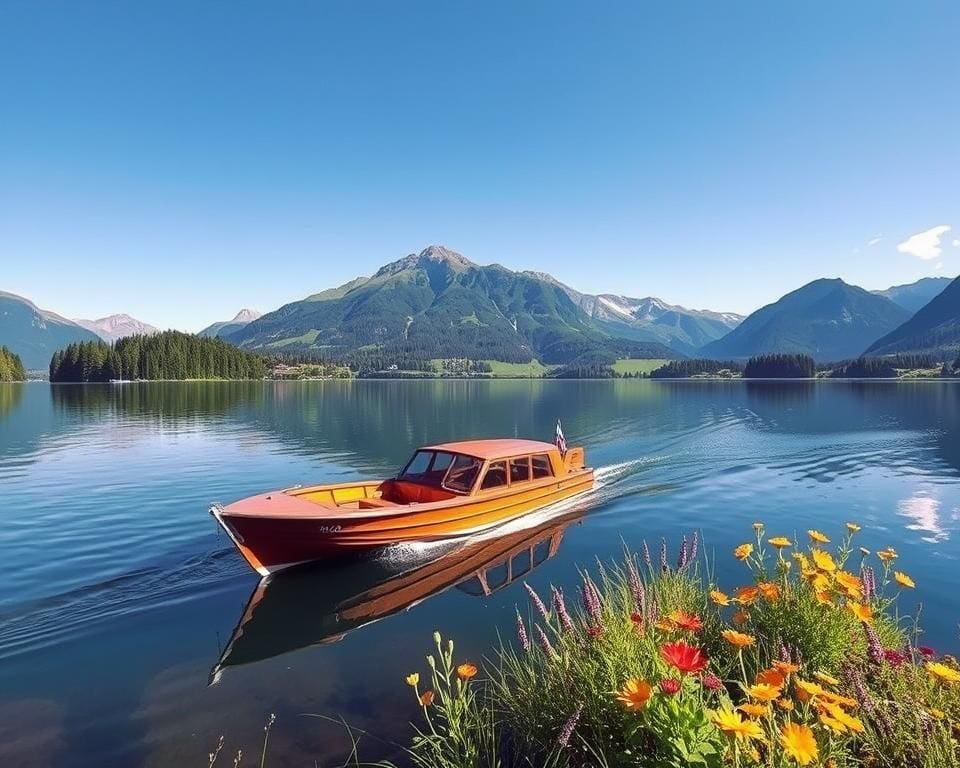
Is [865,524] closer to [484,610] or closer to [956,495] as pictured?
[956,495]

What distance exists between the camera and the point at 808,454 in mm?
37938

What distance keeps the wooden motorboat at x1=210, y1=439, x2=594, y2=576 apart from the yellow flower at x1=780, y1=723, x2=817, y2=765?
13071 millimetres

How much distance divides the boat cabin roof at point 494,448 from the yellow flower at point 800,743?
15617 millimetres

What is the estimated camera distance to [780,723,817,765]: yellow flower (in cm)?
288

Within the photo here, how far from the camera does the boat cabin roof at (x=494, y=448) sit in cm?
1909

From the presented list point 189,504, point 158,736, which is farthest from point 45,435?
point 158,736

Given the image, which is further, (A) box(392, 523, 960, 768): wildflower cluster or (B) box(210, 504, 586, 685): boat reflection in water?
(B) box(210, 504, 586, 685): boat reflection in water

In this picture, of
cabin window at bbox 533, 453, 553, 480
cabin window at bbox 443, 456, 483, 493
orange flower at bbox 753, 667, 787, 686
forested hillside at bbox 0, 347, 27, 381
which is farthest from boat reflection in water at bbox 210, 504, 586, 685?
forested hillside at bbox 0, 347, 27, 381

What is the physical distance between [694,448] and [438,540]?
2977 centimetres

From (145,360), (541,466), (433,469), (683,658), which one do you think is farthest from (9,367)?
(683,658)

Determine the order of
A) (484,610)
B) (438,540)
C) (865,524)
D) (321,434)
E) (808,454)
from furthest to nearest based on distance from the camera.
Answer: (321,434)
(808,454)
(865,524)
(438,540)
(484,610)

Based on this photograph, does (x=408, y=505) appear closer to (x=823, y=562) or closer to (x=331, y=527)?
(x=331, y=527)

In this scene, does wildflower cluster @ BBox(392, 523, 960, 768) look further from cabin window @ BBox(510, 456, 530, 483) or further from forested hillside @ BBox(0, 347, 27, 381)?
forested hillside @ BBox(0, 347, 27, 381)

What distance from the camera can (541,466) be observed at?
21.3 meters
